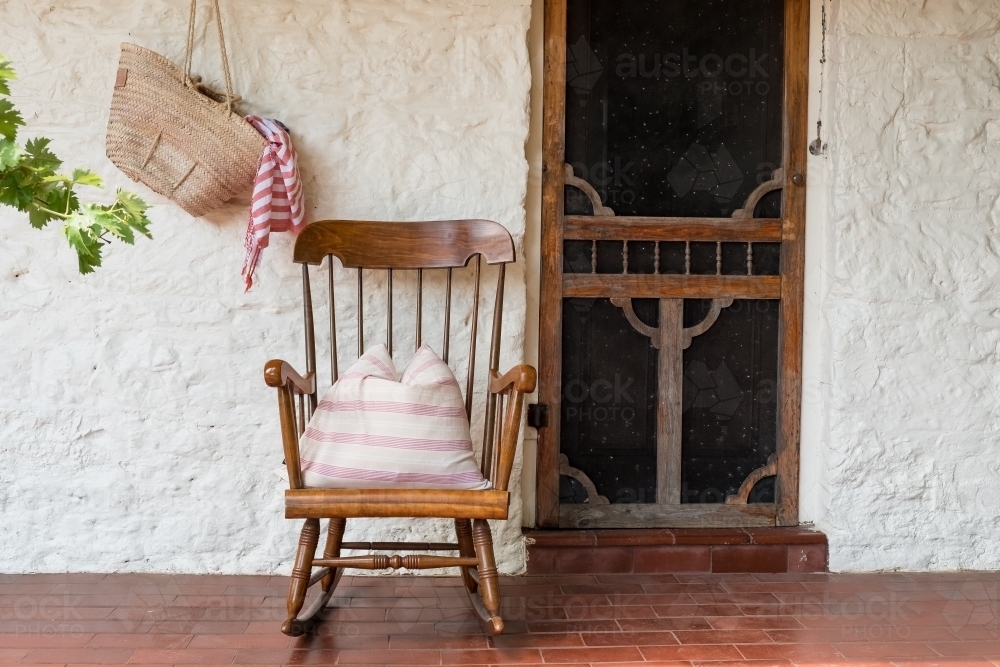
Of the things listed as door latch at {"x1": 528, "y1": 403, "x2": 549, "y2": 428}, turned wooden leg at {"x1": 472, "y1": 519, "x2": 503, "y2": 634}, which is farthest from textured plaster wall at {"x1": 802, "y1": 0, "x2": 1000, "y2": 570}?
turned wooden leg at {"x1": 472, "y1": 519, "x2": 503, "y2": 634}

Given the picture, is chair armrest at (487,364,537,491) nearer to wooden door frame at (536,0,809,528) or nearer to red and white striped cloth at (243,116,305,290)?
wooden door frame at (536,0,809,528)

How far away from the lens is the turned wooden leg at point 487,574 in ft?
7.06

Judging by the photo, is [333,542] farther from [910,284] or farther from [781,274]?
[910,284]

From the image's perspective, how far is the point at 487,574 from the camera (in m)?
2.18

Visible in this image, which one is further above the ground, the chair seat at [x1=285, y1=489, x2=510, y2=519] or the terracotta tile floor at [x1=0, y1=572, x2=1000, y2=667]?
the chair seat at [x1=285, y1=489, x2=510, y2=519]

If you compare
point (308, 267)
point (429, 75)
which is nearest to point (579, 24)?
point (429, 75)

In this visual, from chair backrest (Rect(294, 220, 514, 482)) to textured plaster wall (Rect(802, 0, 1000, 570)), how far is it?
112 centimetres

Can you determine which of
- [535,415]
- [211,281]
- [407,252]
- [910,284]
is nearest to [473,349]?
[407,252]

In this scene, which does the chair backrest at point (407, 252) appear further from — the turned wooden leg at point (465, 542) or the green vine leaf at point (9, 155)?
the green vine leaf at point (9, 155)

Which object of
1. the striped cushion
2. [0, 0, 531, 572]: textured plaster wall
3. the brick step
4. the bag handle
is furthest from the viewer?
Result: the brick step

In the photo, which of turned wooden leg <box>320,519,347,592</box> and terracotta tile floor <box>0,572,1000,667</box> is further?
turned wooden leg <box>320,519,347,592</box>

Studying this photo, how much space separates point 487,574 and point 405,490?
306 mm

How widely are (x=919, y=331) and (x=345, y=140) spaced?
1.92 m

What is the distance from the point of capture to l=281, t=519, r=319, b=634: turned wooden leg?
2.18m
